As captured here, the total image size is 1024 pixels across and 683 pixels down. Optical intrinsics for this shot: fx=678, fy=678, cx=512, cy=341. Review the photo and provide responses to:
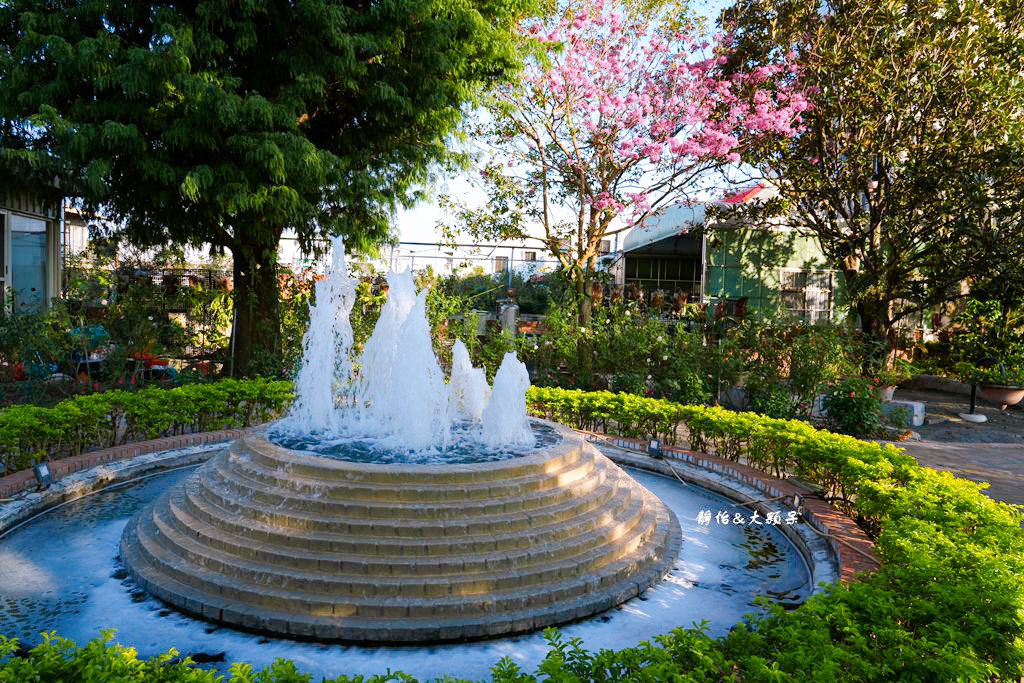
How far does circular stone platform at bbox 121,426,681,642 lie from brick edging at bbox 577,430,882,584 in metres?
1.42

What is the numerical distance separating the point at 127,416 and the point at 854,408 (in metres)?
10.9

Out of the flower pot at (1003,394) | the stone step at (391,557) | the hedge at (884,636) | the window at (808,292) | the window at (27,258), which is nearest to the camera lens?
the hedge at (884,636)

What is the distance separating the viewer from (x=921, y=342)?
64.8ft

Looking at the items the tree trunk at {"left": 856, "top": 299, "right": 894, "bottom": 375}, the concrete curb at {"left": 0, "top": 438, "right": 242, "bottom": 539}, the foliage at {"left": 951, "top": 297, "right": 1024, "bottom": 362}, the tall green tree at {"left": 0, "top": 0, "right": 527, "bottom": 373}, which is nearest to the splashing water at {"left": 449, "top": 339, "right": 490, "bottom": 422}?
the concrete curb at {"left": 0, "top": 438, "right": 242, "bottom": 539}

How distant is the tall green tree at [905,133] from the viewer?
47.7ft

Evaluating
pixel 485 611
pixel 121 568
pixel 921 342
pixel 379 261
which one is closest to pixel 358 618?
pixel 485 611

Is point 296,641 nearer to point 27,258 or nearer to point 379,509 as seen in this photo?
point 379,509

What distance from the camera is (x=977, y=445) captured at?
460 inches

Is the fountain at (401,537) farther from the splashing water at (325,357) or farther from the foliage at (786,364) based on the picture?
the foliage at (786,364)

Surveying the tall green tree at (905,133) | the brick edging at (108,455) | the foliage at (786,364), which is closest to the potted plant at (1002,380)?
the tall green tree at (905,133)

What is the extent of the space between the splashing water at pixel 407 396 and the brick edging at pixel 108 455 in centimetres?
163

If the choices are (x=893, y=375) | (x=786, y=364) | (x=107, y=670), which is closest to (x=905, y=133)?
(x=893, y=375)

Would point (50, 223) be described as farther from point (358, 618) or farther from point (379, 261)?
point (358, 618)

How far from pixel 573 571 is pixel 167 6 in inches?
392
